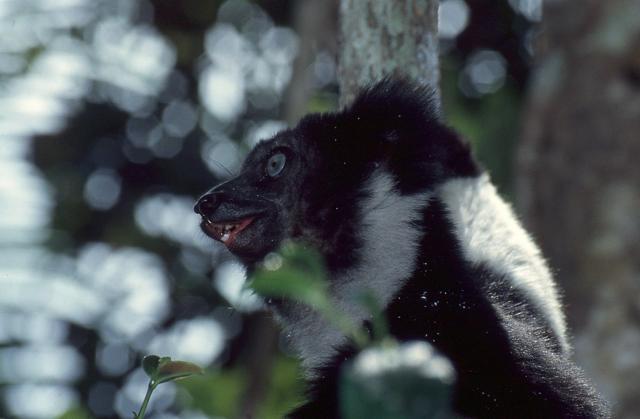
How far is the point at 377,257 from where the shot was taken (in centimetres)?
303

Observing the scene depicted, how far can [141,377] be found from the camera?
5637mm

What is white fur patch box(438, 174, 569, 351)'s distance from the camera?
10.5ft

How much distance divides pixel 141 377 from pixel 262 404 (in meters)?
0.91

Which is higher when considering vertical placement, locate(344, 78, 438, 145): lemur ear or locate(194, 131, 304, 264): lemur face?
locate(344, 78, 438, 145): lemur ear

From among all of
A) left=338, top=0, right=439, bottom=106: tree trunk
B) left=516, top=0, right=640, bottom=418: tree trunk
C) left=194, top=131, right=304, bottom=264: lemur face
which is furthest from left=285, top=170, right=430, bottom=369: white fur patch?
left=516, top=0, right=640, bottom=418: tree trunk

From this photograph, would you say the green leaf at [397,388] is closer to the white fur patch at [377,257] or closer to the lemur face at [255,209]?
the white fur patch at [377,257]

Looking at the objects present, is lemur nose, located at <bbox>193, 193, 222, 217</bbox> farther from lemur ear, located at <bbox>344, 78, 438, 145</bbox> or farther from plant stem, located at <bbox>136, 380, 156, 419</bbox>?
plant stem, located at <bbox>136, 380, 156, 419</bbox>

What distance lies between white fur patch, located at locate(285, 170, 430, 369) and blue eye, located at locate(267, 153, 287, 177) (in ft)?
1.15

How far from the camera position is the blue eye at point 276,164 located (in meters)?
3.35

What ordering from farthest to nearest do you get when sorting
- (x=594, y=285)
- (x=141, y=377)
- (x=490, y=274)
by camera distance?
(x=141, y=377)
(x=594, y=285)
(x=490, y=274)

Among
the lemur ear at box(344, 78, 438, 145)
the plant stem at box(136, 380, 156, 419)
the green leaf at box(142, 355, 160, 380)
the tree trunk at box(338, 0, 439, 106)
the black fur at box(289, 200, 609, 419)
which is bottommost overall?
the plant stem at box(136, 380, 156, 419)

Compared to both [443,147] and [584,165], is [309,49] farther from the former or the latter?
[443,147]

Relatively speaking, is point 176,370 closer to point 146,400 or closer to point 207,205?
point 146,400

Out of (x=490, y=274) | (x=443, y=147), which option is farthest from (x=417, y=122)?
(x=490, y=274)
